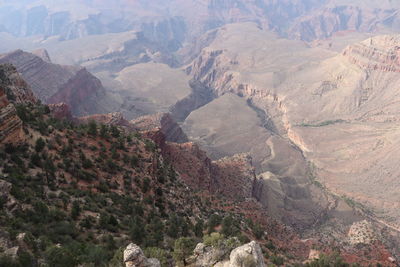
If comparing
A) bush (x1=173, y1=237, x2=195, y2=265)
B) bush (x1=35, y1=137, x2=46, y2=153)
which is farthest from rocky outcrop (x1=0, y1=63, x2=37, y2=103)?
bush (x1=173, y1=237, x2=195, y2=265)

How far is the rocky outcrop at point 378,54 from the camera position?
399ft

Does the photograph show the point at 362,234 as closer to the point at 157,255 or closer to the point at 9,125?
the point at 157,255

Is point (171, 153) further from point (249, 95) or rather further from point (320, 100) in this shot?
point (249, 95)

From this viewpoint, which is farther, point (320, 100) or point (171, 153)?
point (320, 100)

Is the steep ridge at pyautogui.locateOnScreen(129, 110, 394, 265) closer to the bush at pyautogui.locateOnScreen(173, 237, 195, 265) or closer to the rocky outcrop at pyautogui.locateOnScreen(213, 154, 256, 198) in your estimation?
the rocky outcrop at pyautogui.locateOnScreen(213, 154, 256, 198)

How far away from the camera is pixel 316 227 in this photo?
5822 centimetres

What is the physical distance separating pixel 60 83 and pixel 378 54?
405 ft

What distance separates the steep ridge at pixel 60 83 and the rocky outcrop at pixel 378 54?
106 metres

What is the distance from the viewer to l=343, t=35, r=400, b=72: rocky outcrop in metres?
122

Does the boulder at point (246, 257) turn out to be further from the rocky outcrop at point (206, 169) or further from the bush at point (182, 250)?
the rocky outcrop at point (206, 169)

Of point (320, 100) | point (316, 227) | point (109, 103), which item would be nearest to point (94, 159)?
point (316, 227)

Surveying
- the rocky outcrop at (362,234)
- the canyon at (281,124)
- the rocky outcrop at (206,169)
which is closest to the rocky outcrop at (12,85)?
the canyon at (281,124)

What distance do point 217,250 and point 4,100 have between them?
18354 millimetres

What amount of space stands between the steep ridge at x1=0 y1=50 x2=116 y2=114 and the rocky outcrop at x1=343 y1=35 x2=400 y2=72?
106 metres
